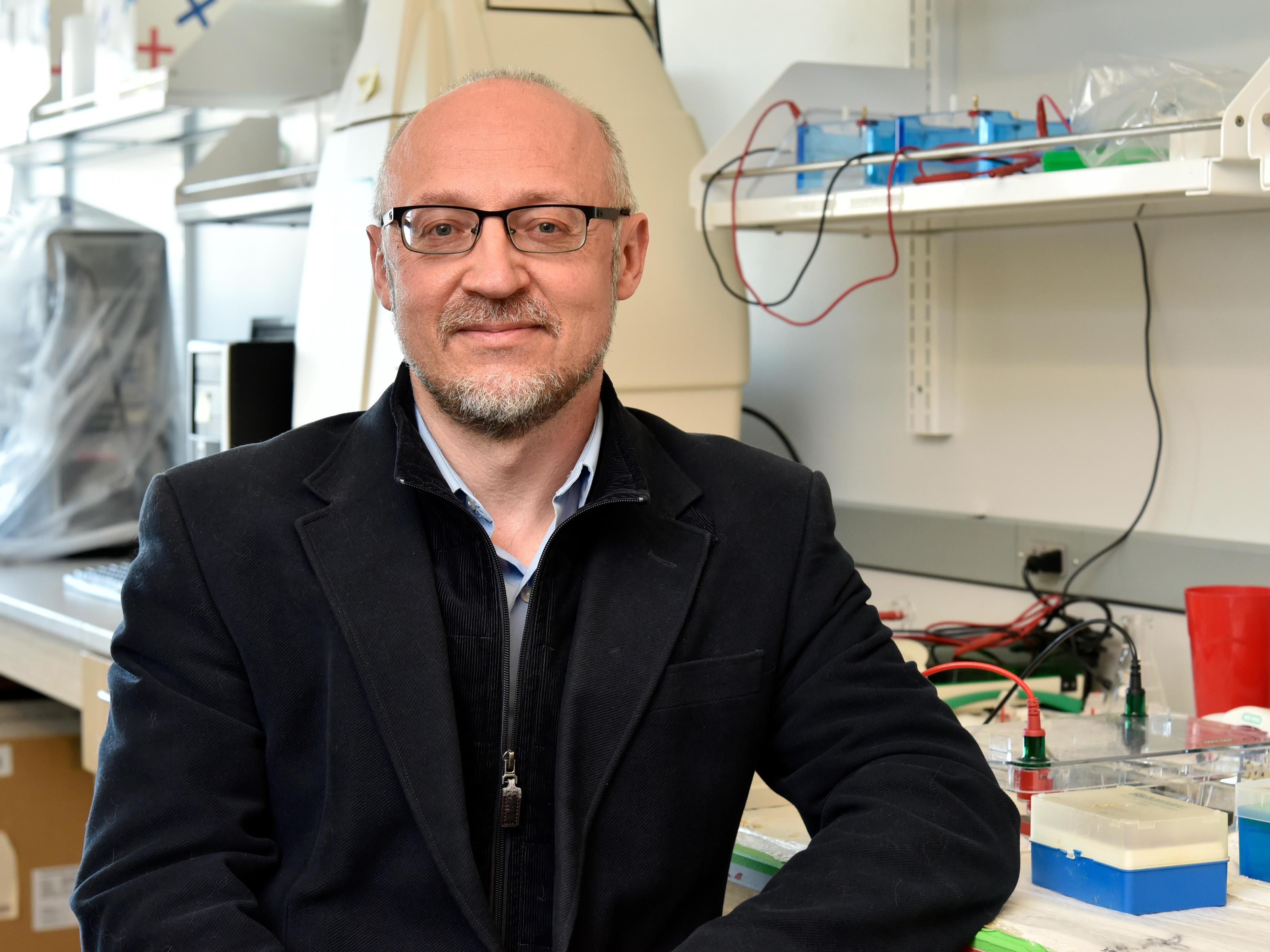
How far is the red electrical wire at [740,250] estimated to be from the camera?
174 cm

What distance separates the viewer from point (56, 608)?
89.1 inches

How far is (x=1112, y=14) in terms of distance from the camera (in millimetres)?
1971

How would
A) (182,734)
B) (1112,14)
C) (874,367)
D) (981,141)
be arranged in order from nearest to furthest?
1. (182,734)
2. (981,141)
3. (1112,14)
4. (874,367)

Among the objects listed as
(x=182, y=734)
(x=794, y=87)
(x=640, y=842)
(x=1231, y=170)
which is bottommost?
(x=640, y=842)

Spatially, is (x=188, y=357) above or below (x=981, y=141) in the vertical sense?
below

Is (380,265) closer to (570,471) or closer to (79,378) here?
(570,471)

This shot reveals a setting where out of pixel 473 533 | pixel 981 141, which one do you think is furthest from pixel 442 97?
pixel 981 141

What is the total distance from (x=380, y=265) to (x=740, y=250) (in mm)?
1316

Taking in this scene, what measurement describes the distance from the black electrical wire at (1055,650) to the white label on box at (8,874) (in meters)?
1.76

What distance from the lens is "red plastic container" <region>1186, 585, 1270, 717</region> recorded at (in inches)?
61.7

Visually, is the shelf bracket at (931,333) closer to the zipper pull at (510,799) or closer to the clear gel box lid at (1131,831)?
the clear gel box lid at (1131,831)

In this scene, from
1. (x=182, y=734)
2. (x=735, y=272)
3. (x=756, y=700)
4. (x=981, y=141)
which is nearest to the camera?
(x=182, y=734)

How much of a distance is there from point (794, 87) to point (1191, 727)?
1071mm

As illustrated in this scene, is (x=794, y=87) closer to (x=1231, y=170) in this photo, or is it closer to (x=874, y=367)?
(x=874, y=367)
